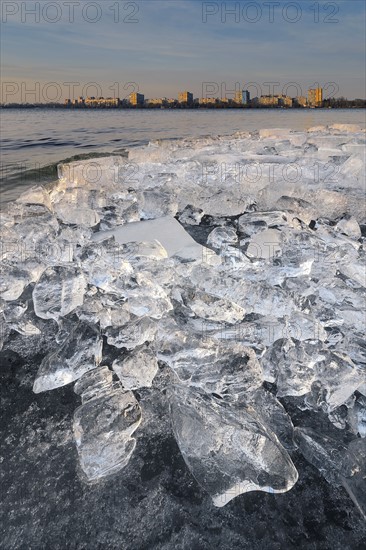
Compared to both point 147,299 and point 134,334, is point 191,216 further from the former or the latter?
point 134,334

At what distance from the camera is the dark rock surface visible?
103cm

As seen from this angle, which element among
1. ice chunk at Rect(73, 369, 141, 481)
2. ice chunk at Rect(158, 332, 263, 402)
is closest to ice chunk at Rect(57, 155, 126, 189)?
ice chunk at Rect(158, 332, 263, 402)

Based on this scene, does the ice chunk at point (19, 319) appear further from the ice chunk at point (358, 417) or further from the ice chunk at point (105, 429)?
the ice chunk at point (358, 417)

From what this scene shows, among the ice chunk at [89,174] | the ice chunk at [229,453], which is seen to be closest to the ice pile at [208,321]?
the ice chunk at [229,453]

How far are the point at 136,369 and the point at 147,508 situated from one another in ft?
1.72

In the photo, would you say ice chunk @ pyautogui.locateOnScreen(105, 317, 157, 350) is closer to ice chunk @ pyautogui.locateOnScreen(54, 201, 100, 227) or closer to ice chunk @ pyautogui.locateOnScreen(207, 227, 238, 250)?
ice chunk @ pyautogui.locateOnScreen(207, 227, 238, 250)

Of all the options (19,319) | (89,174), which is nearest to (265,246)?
(19,319)

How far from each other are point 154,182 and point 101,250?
1628 millimetres

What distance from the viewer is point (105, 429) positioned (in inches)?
50.9

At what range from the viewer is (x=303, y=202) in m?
2.95

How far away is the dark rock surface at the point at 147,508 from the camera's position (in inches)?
40.6

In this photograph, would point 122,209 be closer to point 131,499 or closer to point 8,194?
point 131,499

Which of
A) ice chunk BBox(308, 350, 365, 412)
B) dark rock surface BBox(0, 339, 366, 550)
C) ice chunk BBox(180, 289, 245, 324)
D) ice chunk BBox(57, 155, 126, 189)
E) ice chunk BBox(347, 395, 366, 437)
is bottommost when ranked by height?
dark rock surface BBox(0, 339, 366, 550)

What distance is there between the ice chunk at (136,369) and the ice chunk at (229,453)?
191mm
